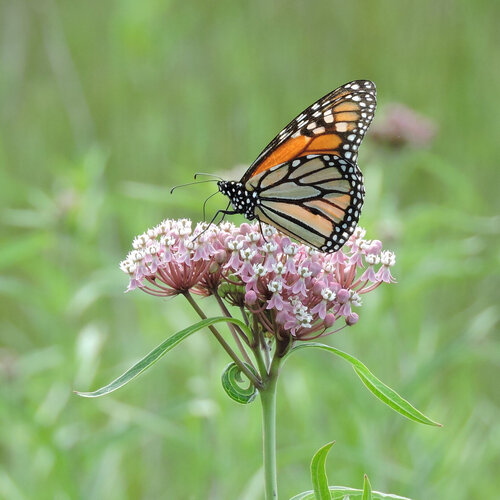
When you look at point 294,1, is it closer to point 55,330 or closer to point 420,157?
point 420,157

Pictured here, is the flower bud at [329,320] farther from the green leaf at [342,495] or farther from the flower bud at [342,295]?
the green leaf at [342,495]

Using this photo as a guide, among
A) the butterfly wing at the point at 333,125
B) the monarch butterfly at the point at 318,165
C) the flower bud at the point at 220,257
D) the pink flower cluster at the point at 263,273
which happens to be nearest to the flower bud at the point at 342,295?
the pink flower cluster at the point at 263,273

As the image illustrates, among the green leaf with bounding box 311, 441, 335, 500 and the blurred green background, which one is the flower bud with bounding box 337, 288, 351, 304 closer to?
the green leaf with bounding box 311, 441, 335, 500

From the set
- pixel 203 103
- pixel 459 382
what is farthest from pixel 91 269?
pixel 459 382

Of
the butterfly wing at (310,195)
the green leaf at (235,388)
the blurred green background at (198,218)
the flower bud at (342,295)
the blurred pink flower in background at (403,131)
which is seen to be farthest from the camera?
the blurred pink flower in background at (403,131)

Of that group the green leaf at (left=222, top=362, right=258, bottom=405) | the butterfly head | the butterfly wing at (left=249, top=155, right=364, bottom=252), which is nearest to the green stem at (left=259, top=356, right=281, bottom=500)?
the green leaf at (left=222, top=362, right=258, bottom=405)

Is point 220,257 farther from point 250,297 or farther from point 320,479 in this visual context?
point 320,479

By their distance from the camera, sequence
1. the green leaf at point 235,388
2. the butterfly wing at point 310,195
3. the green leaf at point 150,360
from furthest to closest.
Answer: the butterfly wing at point 310,195 → the green leaf at point 235,388 → the green leaf at point 150,360
